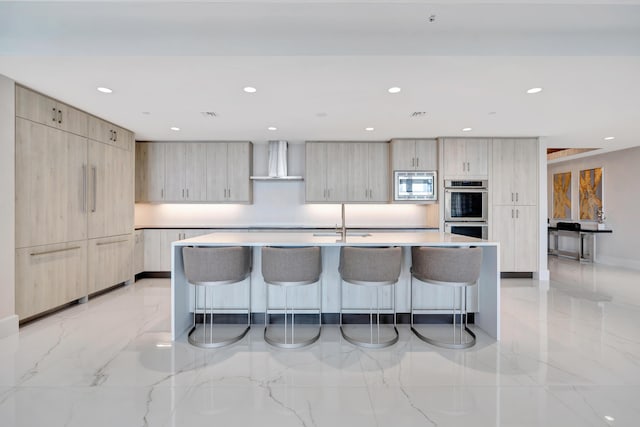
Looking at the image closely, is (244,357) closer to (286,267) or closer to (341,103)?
(286,267)

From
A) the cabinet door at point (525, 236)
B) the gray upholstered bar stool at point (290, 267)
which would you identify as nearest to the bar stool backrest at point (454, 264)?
the gray upholstered bar stool at point (290, 267)

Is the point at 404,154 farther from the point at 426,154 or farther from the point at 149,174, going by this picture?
the point at 149,174

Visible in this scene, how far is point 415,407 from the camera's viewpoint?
5.98 ft

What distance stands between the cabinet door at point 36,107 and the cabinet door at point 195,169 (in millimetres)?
2091

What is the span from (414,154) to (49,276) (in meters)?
5.08

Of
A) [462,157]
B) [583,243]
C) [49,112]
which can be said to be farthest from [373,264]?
[583,243]

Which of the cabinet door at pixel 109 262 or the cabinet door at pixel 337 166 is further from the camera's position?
the cabinet door at pixel 337 166

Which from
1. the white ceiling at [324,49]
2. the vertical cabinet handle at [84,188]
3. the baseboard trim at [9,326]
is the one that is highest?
the white ceiling at [324,49]

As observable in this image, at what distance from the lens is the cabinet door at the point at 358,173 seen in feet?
17.7

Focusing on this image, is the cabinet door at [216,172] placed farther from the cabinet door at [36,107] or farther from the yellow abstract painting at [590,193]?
the yellow abstract painting at [590,193]

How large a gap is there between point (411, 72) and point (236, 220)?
4.15 meters

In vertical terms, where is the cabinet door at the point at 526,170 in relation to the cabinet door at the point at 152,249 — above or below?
above

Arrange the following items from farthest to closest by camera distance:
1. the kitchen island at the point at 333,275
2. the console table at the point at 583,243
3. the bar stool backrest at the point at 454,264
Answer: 1. the console table at the point at 583,243
2. the kitchen island at the point at 333,275
3. the bar stool backrest at the point at 454,264

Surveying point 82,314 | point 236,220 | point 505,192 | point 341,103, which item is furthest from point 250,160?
point 505,192
